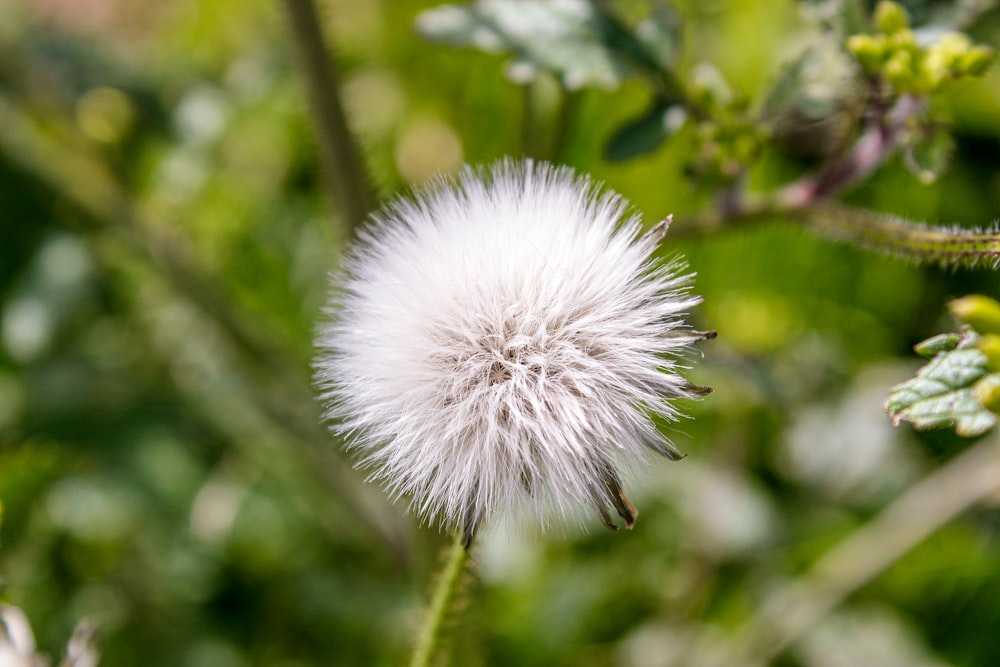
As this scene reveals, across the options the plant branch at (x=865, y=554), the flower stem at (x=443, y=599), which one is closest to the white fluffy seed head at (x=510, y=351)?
the flower stem at (x=443, y=599)

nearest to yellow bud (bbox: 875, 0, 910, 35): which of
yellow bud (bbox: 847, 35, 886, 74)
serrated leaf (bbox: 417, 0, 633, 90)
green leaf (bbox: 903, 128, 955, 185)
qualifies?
yellow bud (bbox: 847, 35, 886, 74)

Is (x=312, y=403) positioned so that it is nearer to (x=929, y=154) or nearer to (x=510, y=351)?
(x=510, y=351)

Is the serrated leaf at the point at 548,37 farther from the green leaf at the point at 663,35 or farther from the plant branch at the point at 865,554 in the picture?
the plant branch at the point at 865,554

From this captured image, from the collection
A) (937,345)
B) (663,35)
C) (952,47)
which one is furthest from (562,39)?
(937,345)

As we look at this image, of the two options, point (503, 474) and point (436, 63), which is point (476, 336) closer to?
point (503, 474)

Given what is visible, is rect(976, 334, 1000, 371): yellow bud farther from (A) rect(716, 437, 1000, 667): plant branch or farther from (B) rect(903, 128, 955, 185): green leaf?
(A) rect(716, 437, 1000, 667): plant branch
